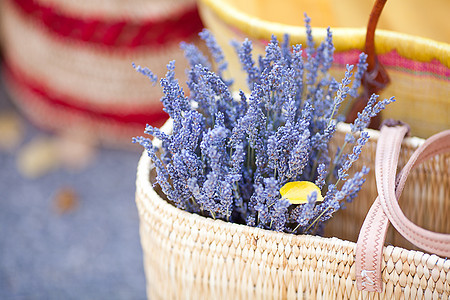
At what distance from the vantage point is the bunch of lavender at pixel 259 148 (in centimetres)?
62

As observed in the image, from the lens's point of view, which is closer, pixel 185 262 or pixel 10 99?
pixel 185 262

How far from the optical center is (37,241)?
1531mm

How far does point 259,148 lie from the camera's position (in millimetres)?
673

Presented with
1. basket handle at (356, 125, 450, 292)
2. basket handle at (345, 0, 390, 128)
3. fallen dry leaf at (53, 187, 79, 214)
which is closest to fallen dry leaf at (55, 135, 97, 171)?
fallen dry leaf at (53, 187, 79, 214)

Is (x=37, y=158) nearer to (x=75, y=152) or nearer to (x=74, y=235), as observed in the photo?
(x=75, y=152)

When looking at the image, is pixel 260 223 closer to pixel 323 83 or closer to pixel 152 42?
pixel 323 83

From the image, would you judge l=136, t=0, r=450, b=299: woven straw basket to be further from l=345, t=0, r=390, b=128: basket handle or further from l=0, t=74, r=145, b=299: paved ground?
l=0, t=74, r=145, b=299: paved ground

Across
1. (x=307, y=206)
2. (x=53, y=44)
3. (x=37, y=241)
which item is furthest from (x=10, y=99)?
(x=307, y=206)

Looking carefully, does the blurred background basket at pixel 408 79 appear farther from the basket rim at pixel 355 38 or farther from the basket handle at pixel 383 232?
the basket handle at pixel 383 232

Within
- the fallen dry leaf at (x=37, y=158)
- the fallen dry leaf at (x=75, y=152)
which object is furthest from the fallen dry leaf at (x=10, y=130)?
the fallen dry leaf at (x=75, y=152)

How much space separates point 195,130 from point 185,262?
19cm

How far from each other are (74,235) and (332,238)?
3.69ft

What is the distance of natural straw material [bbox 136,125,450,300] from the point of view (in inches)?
23.8

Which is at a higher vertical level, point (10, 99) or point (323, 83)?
point (323, 83)
